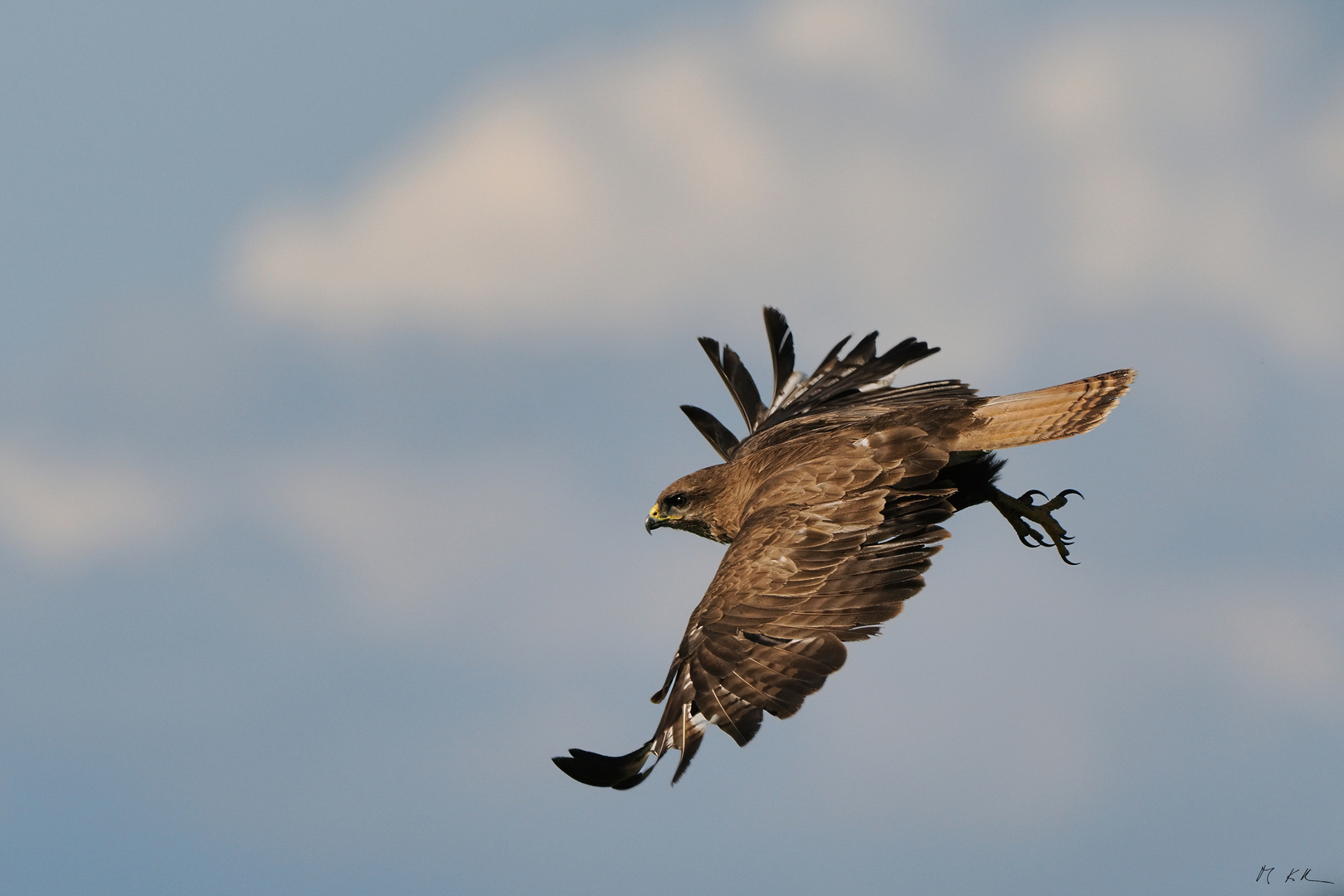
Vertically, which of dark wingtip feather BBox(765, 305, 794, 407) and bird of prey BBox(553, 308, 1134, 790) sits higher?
dark wingtip feather BBox(765, 305, 794, 407)

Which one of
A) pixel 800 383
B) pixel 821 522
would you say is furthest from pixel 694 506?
pixel 800 383

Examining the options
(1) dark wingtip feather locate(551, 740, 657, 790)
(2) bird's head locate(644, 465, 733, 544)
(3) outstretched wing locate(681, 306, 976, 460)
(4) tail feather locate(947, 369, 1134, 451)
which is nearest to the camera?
(1) dark wingtip feather locate(551, 740, 657, 790)

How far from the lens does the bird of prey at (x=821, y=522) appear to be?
27.2 feet

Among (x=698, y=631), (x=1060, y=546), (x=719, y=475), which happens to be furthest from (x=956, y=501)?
(x=698, y=631)

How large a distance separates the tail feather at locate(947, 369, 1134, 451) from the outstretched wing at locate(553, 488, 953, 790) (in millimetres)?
898

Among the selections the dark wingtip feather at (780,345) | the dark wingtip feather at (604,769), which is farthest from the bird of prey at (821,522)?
the dark wingtip feather at (780,345)

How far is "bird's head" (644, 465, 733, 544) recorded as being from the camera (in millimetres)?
11711

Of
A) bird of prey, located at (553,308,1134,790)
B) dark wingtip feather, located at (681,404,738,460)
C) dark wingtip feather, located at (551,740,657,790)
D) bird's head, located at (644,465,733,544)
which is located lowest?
dark wingtip feather, located at (551,740,657,790)

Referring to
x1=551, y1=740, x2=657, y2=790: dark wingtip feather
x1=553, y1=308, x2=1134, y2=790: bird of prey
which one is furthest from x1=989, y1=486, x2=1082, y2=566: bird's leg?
x1=551, y1=740, x2=657, y2=790: dark wingtip feather

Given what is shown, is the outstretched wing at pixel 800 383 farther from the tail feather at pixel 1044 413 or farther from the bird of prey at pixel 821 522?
the tail feather at pixel 1044 413

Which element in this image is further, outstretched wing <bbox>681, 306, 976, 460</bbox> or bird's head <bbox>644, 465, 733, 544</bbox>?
outstretched wing <bbox>681, 306, 976, 460</bbox>

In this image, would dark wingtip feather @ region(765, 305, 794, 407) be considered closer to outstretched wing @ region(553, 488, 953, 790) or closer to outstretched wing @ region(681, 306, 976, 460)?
outstretched wing @ region(681, 306, 976, 460)

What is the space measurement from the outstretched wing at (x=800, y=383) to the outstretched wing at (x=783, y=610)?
342 cm

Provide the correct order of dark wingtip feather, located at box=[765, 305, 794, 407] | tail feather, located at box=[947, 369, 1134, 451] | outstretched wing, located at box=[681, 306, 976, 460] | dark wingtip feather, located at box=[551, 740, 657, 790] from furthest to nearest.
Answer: dark wingtip feather, located at box=[765, 305, 794, 407] < outstretched wing, located at box=[681, 306, 976, 460] < tail feather, located at box=[947, 369, 1134, 451] < dark wingtip feather, located at box=[551, 740, 657, 790]
